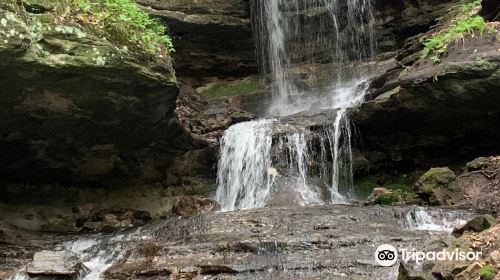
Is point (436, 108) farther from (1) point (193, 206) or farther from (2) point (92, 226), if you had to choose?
(2) point (92, 226)

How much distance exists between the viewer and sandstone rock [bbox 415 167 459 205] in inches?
335

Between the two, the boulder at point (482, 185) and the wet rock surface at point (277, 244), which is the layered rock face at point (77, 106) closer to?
the wet rock surface at point (277, 244)

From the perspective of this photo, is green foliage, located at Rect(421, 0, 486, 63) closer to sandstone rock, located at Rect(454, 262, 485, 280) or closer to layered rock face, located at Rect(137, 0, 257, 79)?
layered rock face, located at Rect(137, 0, 257, 79)

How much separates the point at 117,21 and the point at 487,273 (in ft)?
21.0

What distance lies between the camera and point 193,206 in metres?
10.5

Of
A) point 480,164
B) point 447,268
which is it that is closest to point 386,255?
point 447,268

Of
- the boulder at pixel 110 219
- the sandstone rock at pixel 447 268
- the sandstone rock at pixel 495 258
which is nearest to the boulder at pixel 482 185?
the sandstone rock at pixel 447 268

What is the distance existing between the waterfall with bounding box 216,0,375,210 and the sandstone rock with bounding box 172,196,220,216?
1.58 ft

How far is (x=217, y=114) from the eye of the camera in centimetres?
1348

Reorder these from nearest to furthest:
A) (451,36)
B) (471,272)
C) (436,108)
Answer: (471,272), (436,108), (451,36)

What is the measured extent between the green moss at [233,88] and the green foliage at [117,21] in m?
6.95

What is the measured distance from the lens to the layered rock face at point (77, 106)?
690 centimetres

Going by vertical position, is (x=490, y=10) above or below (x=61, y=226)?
above

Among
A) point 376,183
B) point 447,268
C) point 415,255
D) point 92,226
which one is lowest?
point 376,183
